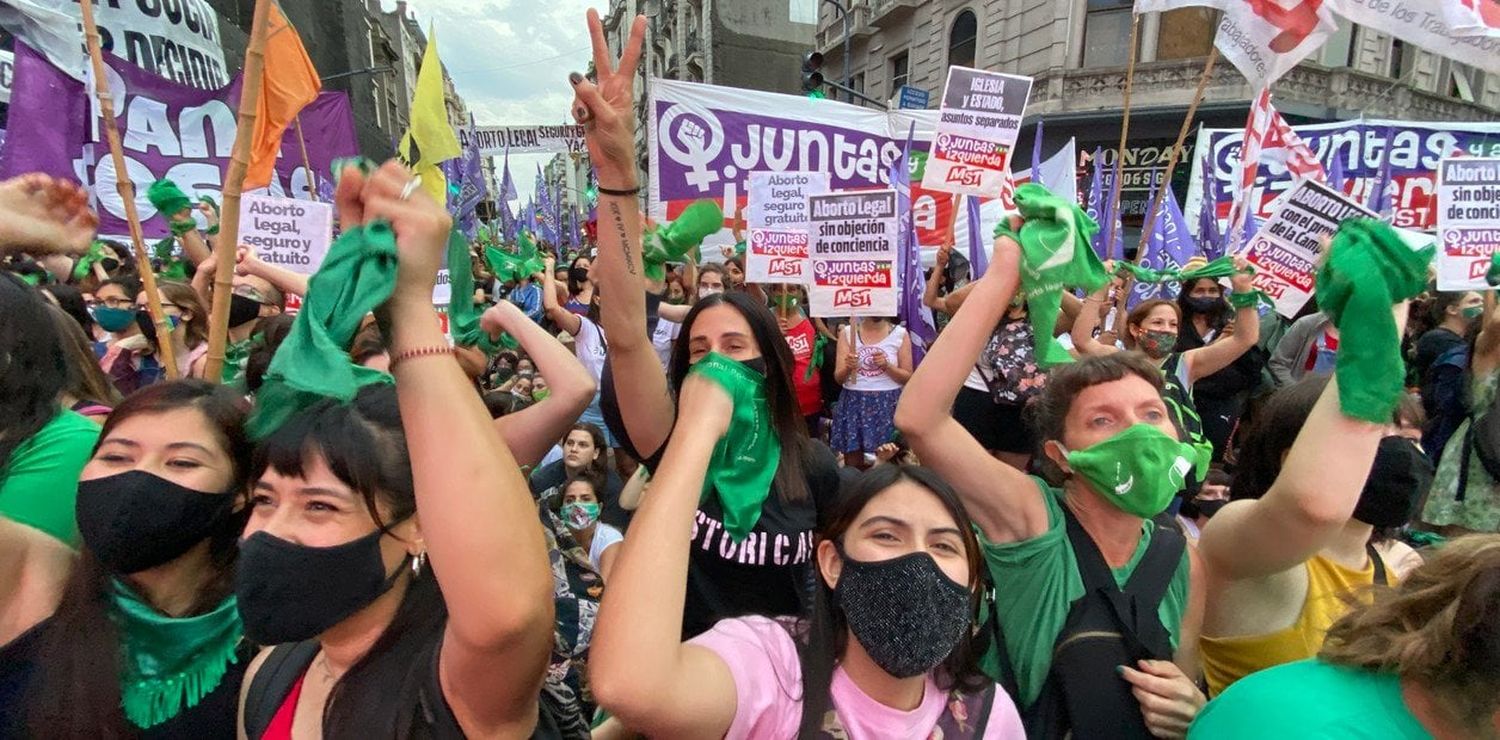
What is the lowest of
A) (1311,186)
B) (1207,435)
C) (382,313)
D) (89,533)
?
(1207,435)

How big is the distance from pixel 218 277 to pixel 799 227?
462cm

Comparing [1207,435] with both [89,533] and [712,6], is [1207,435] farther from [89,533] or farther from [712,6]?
[712,6]

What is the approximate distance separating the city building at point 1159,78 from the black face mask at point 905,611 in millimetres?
17496

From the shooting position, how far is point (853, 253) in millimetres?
4891

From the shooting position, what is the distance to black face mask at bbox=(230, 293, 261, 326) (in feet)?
13.0

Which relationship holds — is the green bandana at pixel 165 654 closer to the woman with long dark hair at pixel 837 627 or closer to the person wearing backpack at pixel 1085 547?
the woman with long dark hair at pixel 837 627

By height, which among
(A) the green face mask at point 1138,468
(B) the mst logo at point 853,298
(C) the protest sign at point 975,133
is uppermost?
(C) the protest sign at point 975,133

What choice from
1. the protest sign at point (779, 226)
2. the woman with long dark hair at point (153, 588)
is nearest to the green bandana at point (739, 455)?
the woman with long dark hair at point (153, 588)

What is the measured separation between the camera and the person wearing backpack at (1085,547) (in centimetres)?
173

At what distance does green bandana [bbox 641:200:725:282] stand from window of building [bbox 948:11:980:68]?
767 inches

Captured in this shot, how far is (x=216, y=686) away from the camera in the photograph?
160 cm

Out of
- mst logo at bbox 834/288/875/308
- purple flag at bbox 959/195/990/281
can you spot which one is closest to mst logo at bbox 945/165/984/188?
purple flag at bbox 959/195/990/281

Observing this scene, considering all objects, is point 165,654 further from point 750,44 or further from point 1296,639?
point 750,44

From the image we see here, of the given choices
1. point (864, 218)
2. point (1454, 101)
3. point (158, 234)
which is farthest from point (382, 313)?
point (1454, 101)
